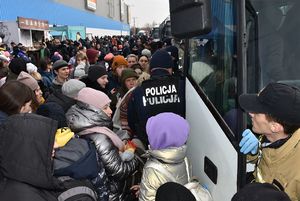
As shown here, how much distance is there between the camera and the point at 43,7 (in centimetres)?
3525

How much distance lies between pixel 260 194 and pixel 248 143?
1.55ft

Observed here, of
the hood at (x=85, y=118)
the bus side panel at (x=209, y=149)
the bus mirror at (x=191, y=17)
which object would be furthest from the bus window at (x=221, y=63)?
the hood at (x=85, y=118)

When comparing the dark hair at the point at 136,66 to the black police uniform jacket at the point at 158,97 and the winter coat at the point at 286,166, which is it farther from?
the winter coat at the point at 286,166

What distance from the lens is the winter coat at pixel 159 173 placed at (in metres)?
2.41

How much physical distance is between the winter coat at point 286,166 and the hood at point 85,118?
1389mm

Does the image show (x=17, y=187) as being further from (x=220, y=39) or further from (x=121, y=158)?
(x=220, y=39)

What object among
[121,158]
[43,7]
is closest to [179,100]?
[121,158]

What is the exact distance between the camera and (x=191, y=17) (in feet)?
6.08

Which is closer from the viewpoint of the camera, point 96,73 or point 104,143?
point 104,143

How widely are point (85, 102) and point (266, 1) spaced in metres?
1.50

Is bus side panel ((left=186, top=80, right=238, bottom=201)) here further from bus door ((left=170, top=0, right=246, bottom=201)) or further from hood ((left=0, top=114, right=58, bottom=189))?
hood ((left=0, top=114, right=58, bottom=189))

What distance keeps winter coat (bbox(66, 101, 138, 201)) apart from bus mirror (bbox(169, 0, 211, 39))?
1057 mm

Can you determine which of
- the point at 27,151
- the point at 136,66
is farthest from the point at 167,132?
the point at 136,66

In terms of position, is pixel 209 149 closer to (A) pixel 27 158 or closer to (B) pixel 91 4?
(A) pixel 27 158
